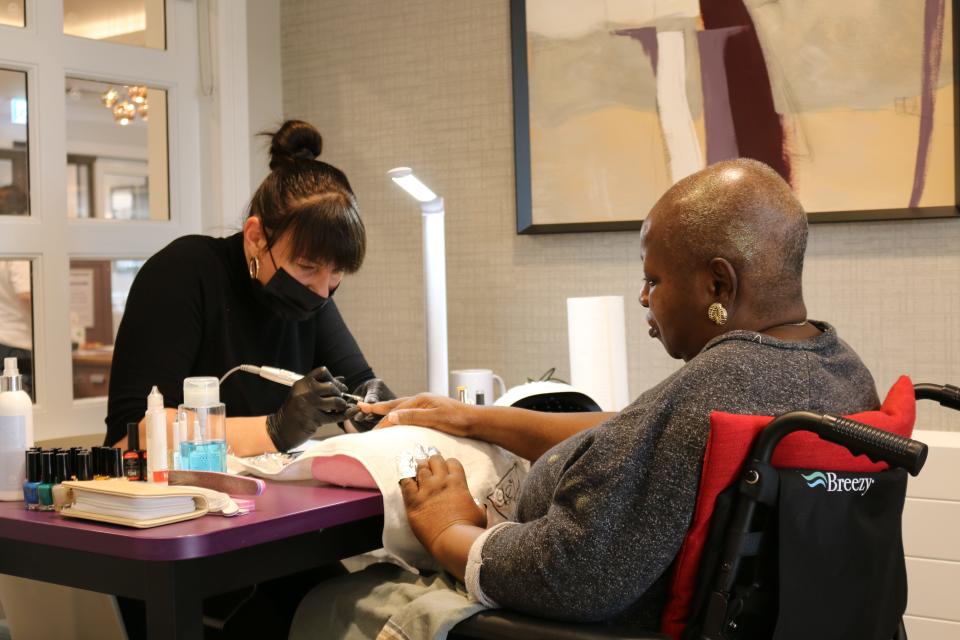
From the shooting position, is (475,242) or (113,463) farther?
(475,242)

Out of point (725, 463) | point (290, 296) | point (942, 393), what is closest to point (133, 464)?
point (290, 296)

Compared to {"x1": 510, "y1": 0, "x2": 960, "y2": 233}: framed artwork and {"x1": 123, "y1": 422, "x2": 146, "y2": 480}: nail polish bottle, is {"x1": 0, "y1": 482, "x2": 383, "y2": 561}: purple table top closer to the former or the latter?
{"x1": 123, "y1": 422, "x2": 146, "y2": 480}: nail polish bottle

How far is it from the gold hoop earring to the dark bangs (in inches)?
39.6

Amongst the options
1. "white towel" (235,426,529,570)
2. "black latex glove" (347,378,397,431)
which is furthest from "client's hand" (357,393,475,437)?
"black latex glove" (347,378,397,431)

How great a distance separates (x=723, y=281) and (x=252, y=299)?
1.24m

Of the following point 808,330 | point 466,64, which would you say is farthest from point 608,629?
point 466,64

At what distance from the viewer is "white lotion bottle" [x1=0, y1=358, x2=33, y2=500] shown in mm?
1428

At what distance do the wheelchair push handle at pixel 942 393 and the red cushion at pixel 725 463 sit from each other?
0.27 meters

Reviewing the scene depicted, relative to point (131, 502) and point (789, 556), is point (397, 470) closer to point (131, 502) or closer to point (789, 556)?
point (131, 502)

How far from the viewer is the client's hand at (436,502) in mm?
1453

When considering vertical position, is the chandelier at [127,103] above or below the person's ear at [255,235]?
above

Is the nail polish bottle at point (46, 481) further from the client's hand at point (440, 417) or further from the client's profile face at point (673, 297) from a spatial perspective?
the client's profile face at point (673, 297)

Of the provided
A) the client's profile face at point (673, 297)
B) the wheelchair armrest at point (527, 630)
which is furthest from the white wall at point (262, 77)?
the wheelchair armrest at point (527, 630)

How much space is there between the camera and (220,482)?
1431 millimetres
